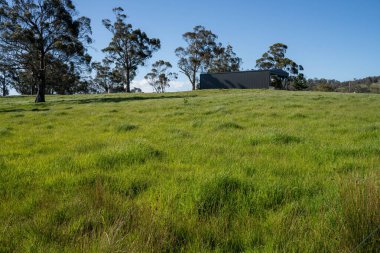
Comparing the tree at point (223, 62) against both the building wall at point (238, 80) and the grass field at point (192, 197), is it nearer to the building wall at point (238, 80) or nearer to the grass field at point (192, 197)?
the building wall at point (238, 80)

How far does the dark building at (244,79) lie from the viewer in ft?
176

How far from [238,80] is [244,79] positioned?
1313 millimetres

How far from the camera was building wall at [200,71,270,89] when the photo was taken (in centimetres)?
5375

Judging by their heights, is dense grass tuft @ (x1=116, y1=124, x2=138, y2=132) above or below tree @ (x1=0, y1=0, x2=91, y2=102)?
below

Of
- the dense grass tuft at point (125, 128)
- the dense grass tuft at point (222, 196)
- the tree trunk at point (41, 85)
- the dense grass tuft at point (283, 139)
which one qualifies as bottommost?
the dense grass tuft at point (222, 196)

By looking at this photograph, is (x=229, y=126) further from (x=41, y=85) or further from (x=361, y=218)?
(x=41, y=85)

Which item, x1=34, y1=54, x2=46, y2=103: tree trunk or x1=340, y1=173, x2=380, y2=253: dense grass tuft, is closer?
x1=340, y1=173, x2=380, y2=253: dense grass tuft

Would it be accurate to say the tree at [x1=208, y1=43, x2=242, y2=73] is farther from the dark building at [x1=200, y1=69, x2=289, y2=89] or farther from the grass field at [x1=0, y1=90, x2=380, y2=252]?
the grass field at [x1=0, y1=90, x2=380, y2=252]

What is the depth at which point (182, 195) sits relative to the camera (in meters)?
3.44

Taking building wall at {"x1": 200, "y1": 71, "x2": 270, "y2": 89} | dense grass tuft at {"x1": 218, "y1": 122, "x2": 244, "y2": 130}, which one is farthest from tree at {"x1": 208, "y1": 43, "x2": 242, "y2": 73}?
dense grass tuft at {"x1": 218, "y1": 122, "x2": 244, "y2": 130}

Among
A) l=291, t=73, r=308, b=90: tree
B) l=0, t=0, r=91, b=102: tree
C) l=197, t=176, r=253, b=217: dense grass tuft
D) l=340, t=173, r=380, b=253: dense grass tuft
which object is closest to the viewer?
l=340, t=173, r=380, b=253: dense grass tuft

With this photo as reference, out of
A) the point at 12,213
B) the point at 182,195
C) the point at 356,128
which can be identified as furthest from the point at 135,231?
the point at 356,128

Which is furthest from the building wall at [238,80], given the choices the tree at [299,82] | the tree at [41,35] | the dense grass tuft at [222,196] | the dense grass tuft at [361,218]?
the dense grass tuft at [361,218]

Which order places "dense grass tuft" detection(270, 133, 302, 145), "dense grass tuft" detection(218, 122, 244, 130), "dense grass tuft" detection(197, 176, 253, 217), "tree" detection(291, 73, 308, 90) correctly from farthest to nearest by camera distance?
"tree" detection(291, 73, 308, 90), "dense grass tuft" detection(218, 122, 244, 130), "dense grass tuft" detection(270, 133, 302, 145), "dense grass tuft" detection(197, 176, 253, 217)
